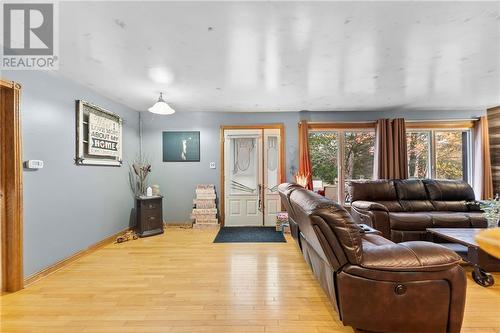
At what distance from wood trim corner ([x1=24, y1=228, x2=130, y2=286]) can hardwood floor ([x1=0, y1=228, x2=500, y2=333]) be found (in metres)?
0.08

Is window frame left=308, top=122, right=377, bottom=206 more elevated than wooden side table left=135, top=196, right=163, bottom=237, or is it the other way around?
window frame left=308, top=122, right=377, bottom=206

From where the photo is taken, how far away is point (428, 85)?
10.9 ft

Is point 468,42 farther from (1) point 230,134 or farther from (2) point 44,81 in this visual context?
(2) point 44,81

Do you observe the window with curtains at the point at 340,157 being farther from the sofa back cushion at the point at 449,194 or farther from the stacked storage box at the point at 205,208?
the stacked storage box at the point at 205,208

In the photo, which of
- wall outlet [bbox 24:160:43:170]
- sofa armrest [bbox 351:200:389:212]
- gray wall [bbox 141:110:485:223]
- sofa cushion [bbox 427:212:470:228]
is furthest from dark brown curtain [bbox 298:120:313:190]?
wall outlet [bbox 24:160:43:170]

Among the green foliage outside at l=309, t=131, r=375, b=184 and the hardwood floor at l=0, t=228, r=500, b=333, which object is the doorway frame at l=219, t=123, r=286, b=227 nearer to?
the green foliage outside at l=309, t=131, r=375, b=184

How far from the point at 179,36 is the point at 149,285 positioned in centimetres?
Result: 244

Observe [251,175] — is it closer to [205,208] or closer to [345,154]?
[205,208]

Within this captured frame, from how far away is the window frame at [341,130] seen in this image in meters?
4.84

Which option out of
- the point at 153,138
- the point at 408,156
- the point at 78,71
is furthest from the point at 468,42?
the point at 153,138

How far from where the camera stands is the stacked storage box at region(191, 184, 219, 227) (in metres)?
4.71

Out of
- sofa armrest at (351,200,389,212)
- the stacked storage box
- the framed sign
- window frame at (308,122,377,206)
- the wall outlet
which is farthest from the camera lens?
window frame at (308,122,377,206)

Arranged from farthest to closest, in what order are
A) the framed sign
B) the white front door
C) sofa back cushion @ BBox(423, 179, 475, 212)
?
the white front door < sofa back cushion @ BBox(423, 179, 475, 212) < the framed sign

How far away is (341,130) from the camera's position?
4.91 m
